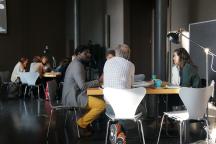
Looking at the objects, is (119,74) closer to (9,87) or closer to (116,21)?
(116,21)

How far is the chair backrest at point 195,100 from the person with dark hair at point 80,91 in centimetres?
127

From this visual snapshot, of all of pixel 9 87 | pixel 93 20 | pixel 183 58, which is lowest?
pixel 9 87

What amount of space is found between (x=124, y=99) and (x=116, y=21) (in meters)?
6.07

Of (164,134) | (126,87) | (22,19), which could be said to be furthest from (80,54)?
(22,19)

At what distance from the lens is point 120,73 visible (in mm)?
3840

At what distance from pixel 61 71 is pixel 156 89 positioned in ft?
15.1

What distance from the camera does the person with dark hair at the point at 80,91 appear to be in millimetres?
4414

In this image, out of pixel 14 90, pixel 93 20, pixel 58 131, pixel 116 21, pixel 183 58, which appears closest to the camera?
pixel 183 58

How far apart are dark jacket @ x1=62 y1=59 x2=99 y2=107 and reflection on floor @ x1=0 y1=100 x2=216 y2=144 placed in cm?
50

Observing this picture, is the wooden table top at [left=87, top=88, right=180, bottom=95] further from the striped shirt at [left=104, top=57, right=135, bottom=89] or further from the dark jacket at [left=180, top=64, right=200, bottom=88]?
the dark jacket at [left=180, top=64, right=200, bottom=88]

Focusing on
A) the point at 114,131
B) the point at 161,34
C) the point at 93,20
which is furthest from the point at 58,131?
the point at 93,20

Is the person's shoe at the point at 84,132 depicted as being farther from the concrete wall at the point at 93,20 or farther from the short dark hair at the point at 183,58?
the concrete wall at the point at 93,20

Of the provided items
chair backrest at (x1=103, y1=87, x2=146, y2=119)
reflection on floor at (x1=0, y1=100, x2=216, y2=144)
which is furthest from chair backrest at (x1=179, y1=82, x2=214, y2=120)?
reflection on floor at (x1=0, y1=100, x2=216, y2=144)

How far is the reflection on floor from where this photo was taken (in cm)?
445
